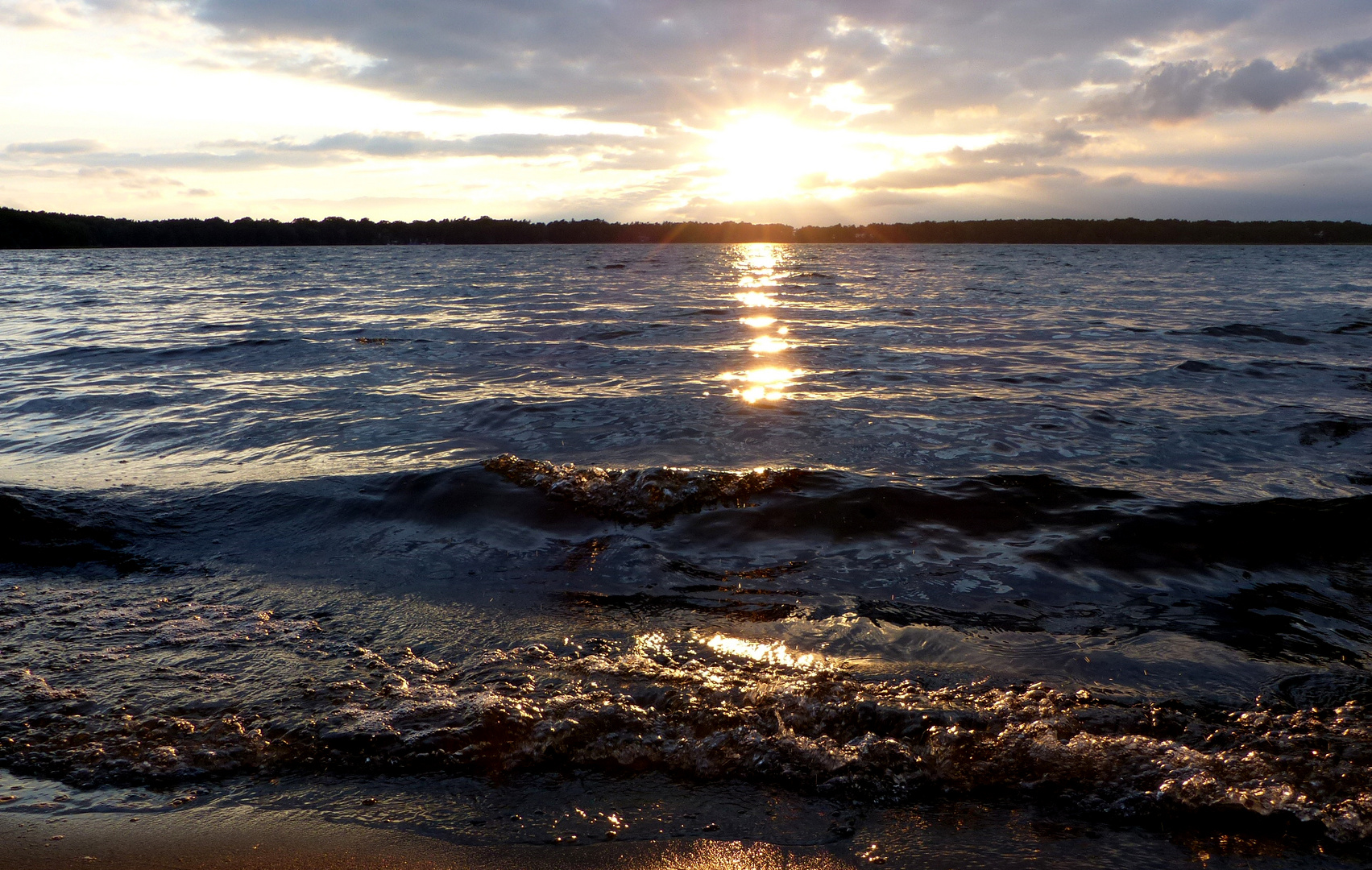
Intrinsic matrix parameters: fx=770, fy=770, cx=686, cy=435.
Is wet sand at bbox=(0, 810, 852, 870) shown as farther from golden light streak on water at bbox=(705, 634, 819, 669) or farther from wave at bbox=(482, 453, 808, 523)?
wave at bbox=(482, 453, 808, 523)

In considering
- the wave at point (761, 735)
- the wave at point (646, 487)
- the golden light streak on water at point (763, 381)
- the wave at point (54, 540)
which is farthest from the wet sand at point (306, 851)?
the golden light streak on water at point (763, 381)

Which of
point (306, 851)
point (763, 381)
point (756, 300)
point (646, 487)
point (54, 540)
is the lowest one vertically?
point (306, 851)

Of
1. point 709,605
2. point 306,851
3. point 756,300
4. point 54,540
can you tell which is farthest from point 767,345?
point 306,851

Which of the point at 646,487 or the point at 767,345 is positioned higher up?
the point at 767,345

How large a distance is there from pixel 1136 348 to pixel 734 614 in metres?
14.0

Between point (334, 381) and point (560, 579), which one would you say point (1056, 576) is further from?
point (334, 381)

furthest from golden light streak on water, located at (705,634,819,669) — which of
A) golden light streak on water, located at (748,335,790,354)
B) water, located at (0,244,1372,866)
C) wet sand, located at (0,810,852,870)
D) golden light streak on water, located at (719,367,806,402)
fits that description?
golden light streak on water, located at (748,335,790,354)

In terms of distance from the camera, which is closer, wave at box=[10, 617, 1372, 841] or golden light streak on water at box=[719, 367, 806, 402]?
wave at box=[10, 617, 1372, 841]

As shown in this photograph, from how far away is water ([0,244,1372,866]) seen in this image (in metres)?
2.96

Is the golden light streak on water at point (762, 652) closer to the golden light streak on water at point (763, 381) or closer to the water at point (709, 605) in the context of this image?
the water at point (709, 605)

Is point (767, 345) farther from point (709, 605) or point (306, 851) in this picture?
point (306, 851)

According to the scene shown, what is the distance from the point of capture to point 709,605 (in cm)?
466

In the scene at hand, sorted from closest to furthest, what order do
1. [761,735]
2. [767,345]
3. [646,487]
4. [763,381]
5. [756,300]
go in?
[761,735]
[646,487]
[763,381]
[767,345]
[756,300]

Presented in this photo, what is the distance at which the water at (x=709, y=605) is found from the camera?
2955mm
